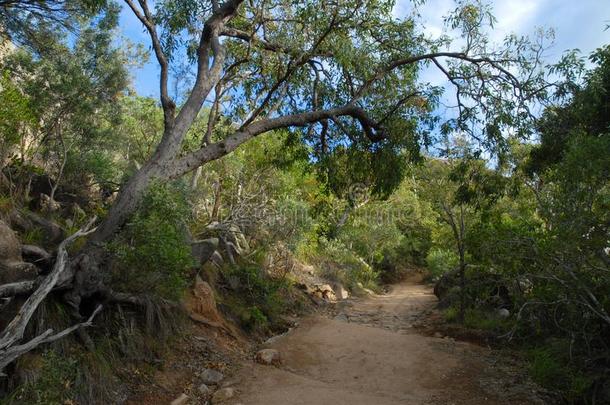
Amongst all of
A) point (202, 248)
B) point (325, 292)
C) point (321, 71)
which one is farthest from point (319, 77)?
point (325, 292)

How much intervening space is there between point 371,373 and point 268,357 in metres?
1.84

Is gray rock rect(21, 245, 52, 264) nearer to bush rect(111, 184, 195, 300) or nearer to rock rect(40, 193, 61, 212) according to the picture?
bush rect(111, 184, 195, 300)

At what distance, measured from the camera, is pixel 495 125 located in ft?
26.0

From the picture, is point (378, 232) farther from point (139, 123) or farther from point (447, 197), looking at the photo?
point (139, 123)

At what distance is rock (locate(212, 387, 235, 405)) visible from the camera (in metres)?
6.27

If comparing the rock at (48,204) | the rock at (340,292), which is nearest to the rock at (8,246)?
the rock at (48,204)

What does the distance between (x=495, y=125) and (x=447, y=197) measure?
586 cm

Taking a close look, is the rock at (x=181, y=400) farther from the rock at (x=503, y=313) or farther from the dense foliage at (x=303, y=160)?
the rock at (x=503, y=313)

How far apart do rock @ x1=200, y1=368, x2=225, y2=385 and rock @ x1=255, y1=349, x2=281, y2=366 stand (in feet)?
3.12

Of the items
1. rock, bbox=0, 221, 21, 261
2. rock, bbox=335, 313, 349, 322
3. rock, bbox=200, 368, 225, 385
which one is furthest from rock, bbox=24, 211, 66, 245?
rock, bbox=335, 313, 349, 322

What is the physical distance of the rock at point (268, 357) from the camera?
8.02m

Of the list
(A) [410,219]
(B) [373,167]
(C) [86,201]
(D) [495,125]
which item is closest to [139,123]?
(C) [86,201]

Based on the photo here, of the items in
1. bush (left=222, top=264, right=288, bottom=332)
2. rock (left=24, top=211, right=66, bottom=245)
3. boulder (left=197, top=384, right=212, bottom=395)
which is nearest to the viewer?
boulder (left=197, top=384, right=212, bottom=395)

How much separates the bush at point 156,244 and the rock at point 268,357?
267cm
